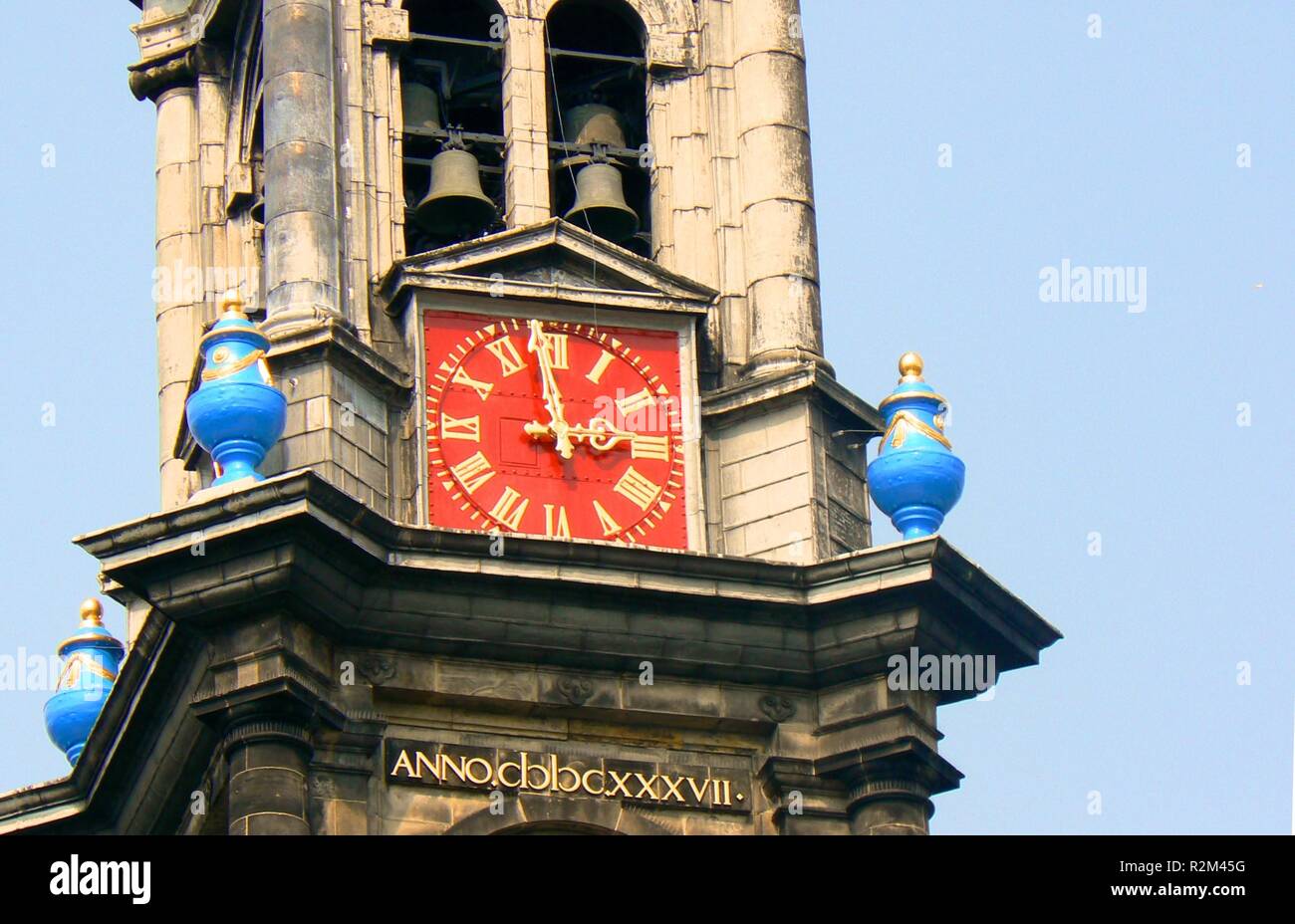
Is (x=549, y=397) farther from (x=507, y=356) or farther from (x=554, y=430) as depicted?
(x=507, y=356)

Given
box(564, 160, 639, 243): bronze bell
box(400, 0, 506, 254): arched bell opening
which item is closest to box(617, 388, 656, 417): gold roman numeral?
box(564, 160, 639, 243): bronze bell

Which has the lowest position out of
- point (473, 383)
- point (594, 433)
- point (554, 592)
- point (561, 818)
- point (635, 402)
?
point (561, 818)

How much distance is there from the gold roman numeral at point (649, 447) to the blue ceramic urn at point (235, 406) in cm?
340

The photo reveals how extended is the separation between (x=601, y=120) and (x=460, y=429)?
454 centimetres

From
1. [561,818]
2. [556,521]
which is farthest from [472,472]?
→ [561,818]

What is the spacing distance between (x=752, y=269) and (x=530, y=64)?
2990mm

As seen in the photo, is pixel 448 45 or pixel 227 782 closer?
pixel 227 782

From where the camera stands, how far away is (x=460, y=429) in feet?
161

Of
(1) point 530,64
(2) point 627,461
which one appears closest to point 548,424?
(2) point 627,461

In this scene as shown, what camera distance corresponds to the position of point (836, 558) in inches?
1891

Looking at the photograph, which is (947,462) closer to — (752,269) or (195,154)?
(752,269)


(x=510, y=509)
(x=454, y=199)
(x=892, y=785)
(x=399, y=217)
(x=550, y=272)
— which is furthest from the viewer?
(x=454, y=199)

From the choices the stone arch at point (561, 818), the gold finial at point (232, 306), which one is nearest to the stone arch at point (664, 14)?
the gold finial at point (232, 306)

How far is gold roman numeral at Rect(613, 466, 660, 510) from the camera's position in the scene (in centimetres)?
4938
